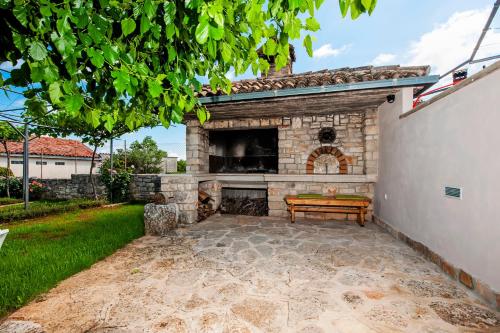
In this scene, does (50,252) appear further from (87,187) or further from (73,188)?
(73,188)

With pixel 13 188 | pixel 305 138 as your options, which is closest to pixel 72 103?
pixel 305 138

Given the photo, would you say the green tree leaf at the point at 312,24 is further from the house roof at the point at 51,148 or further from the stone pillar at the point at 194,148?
the house roof at the point at 51,148

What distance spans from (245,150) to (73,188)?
400 inches

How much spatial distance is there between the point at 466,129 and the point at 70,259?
19.2ft

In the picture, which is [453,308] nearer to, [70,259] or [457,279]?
[457,279]

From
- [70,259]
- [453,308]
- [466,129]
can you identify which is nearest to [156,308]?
[70,259]

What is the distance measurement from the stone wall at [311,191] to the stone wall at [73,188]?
9016 mm

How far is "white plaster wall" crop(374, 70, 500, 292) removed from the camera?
2.21m

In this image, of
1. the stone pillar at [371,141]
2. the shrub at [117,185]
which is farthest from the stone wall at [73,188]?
the stone pillar at [371,141]

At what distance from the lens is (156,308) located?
2174 mm

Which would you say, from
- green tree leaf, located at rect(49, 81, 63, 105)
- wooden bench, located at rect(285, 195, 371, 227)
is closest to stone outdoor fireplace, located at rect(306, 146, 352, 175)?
wooden bench, located at rect(285, 195, 371, 227)

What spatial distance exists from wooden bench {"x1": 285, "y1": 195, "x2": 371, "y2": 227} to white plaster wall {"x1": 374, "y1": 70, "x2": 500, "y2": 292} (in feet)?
2.74

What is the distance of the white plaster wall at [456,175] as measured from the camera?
86.8 inches

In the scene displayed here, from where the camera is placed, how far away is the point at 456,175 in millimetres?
2701
